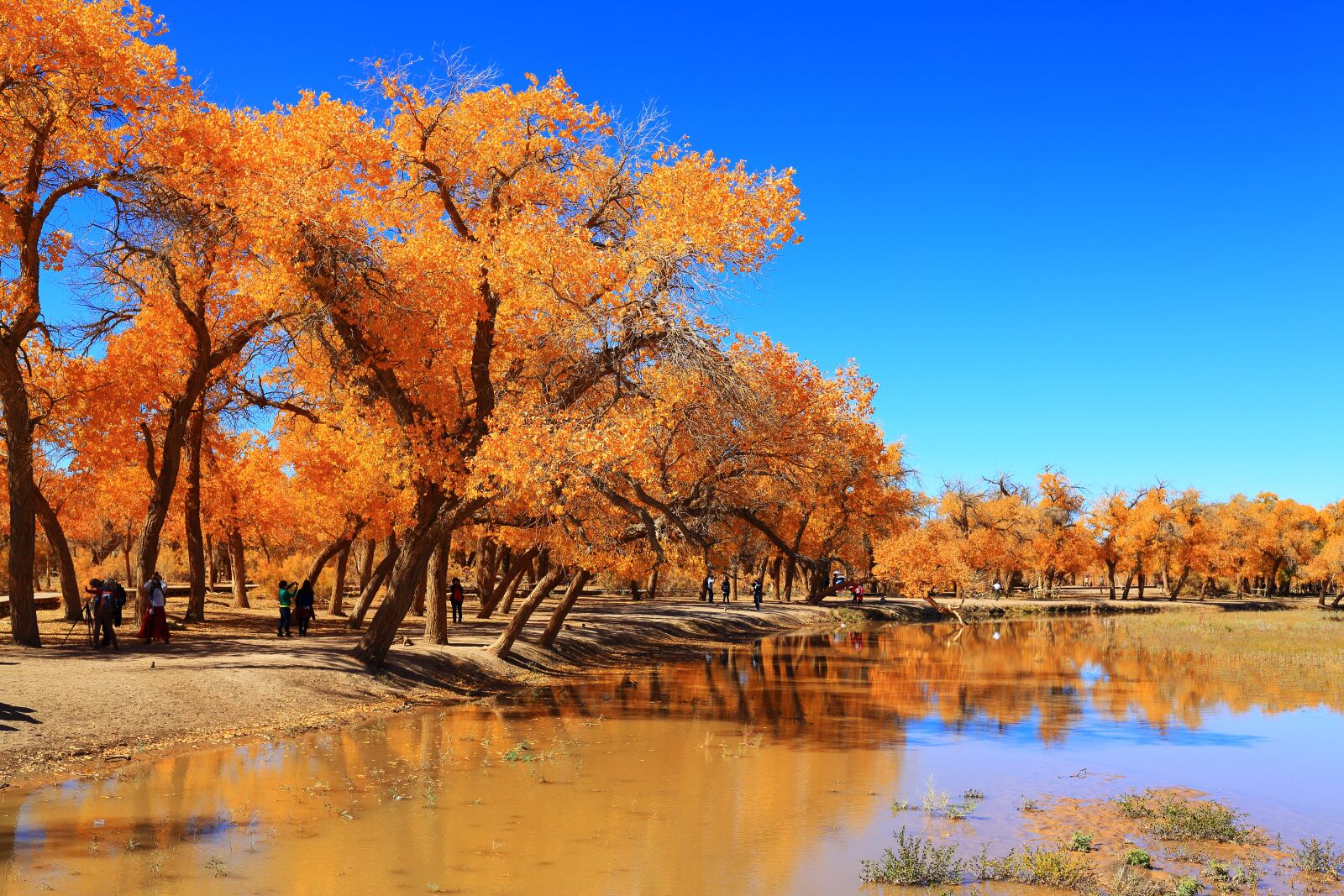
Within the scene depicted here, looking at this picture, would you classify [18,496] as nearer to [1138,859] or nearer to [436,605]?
[436,605]

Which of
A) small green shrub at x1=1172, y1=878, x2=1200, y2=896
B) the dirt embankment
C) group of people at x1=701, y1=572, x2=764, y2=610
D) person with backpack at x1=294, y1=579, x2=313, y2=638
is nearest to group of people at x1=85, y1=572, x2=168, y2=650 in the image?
the dirt embankment

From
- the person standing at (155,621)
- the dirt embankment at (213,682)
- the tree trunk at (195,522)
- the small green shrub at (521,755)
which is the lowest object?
the small green shrub at (521,755)

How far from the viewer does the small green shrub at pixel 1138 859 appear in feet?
39.5

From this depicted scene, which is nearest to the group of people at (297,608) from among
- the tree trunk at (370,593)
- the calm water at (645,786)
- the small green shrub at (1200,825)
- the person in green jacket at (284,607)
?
the person in green jacket at (284,607)

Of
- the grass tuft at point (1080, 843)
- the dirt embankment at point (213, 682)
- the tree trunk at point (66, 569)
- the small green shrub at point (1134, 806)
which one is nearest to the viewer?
the grass tuft at point (1080, 843)

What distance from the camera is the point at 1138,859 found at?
1210 cm

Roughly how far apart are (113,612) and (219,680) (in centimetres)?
571

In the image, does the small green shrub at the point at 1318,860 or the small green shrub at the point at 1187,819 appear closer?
the small green shrub at the point at 1318,860

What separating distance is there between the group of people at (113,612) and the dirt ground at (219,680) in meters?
0.45

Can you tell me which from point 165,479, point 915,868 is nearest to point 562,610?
point 165,479

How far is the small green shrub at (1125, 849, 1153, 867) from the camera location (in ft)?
39.5

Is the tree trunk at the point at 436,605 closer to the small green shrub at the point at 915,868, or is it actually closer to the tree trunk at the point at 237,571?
the tree trunk at the point at 237,571

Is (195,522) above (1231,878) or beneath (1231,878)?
above

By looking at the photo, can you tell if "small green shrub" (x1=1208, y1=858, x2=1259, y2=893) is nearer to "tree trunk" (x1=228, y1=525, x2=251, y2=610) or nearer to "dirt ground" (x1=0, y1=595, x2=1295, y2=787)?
"dirt ground" (x1=0, y1=595, x2=1295, y2=787)
